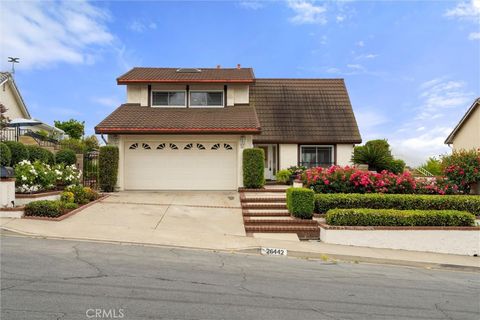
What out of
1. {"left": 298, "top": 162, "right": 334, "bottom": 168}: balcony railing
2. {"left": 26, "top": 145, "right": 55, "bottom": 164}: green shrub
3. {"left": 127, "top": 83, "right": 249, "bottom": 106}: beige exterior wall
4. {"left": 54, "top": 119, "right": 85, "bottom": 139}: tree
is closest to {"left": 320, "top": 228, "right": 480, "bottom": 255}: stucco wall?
{"left": 298, "top": 162, "right": 334, "bottom": 168}: balcony railing

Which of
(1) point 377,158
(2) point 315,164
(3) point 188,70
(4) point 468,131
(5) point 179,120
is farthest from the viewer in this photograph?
(4) point 468,131

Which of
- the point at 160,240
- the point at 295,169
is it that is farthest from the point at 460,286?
the point at 295,169

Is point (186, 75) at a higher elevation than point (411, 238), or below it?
higher

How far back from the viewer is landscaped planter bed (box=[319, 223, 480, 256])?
1165 cm

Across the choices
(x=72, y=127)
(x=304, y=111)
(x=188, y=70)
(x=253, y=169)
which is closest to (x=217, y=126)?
(x=253, y=169)

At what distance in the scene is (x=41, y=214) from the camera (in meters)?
11.7

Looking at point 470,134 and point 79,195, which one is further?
point 470,134

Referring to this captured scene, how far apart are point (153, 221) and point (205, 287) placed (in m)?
6.37

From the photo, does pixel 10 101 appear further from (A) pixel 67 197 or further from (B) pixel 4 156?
(A) pixel 67 197

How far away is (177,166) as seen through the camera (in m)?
18.1

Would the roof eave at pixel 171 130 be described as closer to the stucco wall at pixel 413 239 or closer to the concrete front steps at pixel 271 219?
the concrete front steps at pixel 271 219

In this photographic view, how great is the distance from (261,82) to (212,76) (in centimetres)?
414

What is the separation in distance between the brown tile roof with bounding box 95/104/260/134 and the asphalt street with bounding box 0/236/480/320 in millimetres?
8884

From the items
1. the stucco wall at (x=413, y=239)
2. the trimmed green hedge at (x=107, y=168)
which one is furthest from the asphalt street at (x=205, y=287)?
the trimmed green hedge at (x=107, y=168)
